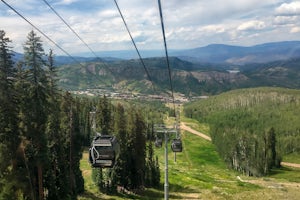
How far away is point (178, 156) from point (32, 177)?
444 feet

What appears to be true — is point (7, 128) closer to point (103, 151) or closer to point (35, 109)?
point (35, 109)

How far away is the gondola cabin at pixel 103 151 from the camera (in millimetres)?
26312

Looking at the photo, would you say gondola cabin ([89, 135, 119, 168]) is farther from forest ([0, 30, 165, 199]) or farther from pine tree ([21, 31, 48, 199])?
pine tree ([21, 31, 48, 199])

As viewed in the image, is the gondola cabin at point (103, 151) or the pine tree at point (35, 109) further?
the pine tree at point (35, 109)

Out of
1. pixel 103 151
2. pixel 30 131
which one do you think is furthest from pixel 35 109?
pixel 103 151

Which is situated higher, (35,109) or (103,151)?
(35,109)

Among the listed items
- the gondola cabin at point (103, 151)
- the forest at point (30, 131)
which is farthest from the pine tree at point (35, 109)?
the gondola cabin at point (103, 151)

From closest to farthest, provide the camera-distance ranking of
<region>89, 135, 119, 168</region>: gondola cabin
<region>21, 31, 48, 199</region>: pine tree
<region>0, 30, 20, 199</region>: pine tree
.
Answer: <region>89, 135, 119, 168</region>: gondola cabin, <region>0, 30, 20, 199</region>: pine tree, <region>21, 31, 48, 199</region>: pine tree

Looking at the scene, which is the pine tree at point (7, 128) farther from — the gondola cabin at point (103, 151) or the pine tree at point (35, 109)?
the gondola cabin at point (103, 151)

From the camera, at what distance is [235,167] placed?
164 m

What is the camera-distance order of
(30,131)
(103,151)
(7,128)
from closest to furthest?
(103,151) < (7,128) < (30,131)

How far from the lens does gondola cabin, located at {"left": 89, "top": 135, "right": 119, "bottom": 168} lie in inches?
1036

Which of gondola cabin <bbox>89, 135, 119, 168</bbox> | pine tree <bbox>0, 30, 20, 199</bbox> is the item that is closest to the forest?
pine tree <bbox>0, 30, 20, 199</bbox>

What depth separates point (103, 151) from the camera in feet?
87.8
